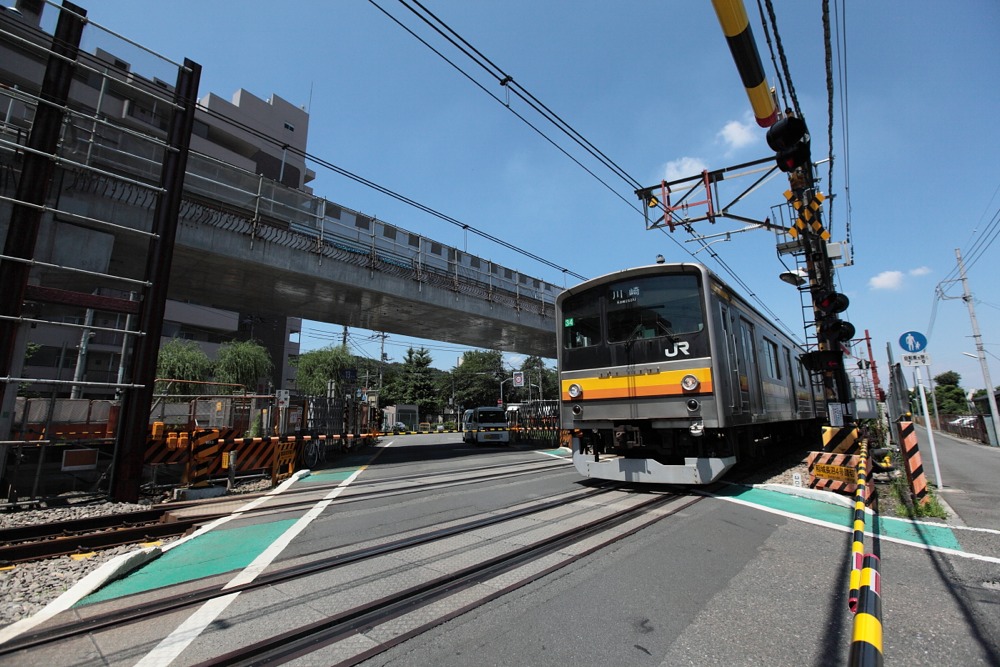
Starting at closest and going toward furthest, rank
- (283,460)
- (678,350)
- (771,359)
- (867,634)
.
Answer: (867,634) < (678,350) < (771,359) < (283,460)

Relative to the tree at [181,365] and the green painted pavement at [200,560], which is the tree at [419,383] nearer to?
the tree at [181,365]

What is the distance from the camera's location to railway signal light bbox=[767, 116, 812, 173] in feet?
18.4

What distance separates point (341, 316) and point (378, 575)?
49.0ft

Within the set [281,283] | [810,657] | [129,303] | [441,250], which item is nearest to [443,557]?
[810,657]

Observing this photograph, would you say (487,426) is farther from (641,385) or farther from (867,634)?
(867,634)

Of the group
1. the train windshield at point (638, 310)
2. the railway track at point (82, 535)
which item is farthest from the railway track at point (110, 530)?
Result: the train windshield at point (638, 310)

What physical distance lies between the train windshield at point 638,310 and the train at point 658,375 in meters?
0.02

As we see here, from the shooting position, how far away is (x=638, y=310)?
8.05 m

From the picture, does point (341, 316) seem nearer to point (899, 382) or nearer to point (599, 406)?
point (599, 406)

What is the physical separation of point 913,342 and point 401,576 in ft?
36.0

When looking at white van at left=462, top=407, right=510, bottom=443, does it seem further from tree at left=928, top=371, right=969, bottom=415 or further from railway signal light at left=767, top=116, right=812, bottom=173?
tree at left=928, top=371, right=969, bottom=415

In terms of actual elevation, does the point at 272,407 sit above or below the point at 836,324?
below

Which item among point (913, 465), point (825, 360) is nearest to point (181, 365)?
point (825, 360)

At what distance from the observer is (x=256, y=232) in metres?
12.2
